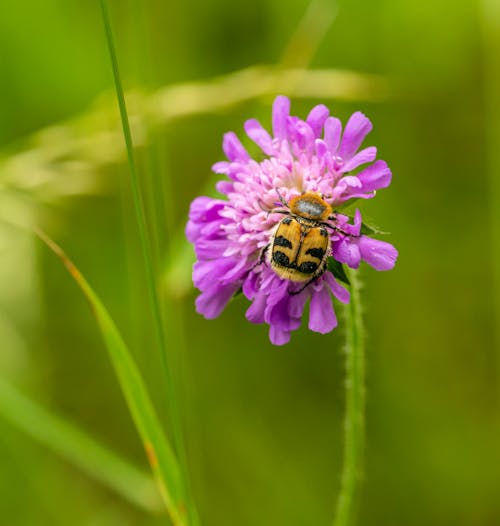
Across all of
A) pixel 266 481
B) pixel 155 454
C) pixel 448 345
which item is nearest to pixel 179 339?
pixel 266 481

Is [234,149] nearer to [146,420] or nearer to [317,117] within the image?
[317,117]

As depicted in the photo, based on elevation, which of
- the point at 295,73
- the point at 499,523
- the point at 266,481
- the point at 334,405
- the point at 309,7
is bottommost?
the point at 499,523

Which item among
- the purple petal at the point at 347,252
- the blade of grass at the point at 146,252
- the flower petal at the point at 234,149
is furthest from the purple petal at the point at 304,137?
the blade of grass at the point at 146,252

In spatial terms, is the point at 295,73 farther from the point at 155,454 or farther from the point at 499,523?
the point at 499,523

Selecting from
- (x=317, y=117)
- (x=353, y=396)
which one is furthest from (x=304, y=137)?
(x=353, y=396)

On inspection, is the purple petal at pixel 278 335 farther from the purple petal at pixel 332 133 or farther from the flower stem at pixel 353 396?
the purple petal at pixel 332 133

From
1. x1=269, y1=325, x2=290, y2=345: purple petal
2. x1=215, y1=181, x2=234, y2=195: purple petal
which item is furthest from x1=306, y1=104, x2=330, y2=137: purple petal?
x1=269, y1=325, x2=290, y2=345: purple petal
